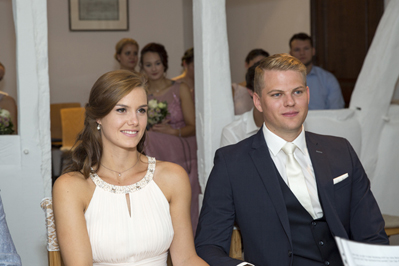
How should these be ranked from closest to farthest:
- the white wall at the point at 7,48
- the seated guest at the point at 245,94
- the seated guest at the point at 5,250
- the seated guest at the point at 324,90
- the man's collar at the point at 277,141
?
the seated guest at the point at 5,250 < the man's collar at the point at 277,141 < the seated guest at the point at 324,90 < the seated guest at the point at 245,94 < the white wall at the point at 7,48

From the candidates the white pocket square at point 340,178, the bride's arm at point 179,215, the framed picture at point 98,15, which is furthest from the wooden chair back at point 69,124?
the white pocket square at point 340,178

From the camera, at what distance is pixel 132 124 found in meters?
2.05

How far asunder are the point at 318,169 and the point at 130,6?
619 centimetres

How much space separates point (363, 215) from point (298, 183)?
0.31 metres

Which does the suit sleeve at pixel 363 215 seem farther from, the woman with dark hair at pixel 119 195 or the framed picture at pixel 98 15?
the framed picture at pixel 98 15

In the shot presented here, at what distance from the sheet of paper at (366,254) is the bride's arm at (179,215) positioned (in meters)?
0.87

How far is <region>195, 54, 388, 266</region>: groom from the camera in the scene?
6.64 feet

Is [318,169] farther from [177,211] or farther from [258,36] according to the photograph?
[258,36]

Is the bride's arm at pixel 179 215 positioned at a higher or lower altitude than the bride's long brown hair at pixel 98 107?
lower

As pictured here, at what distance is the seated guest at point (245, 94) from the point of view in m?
4.89

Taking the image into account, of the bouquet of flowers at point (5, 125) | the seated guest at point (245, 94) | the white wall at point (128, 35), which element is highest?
the white wall at point (128, 35)

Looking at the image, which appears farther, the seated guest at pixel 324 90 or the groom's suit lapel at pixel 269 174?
the seated guest at pixel 324 90

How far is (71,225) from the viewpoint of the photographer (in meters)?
1.91

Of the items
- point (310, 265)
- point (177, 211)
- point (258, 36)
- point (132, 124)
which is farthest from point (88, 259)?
point (258, 36)
